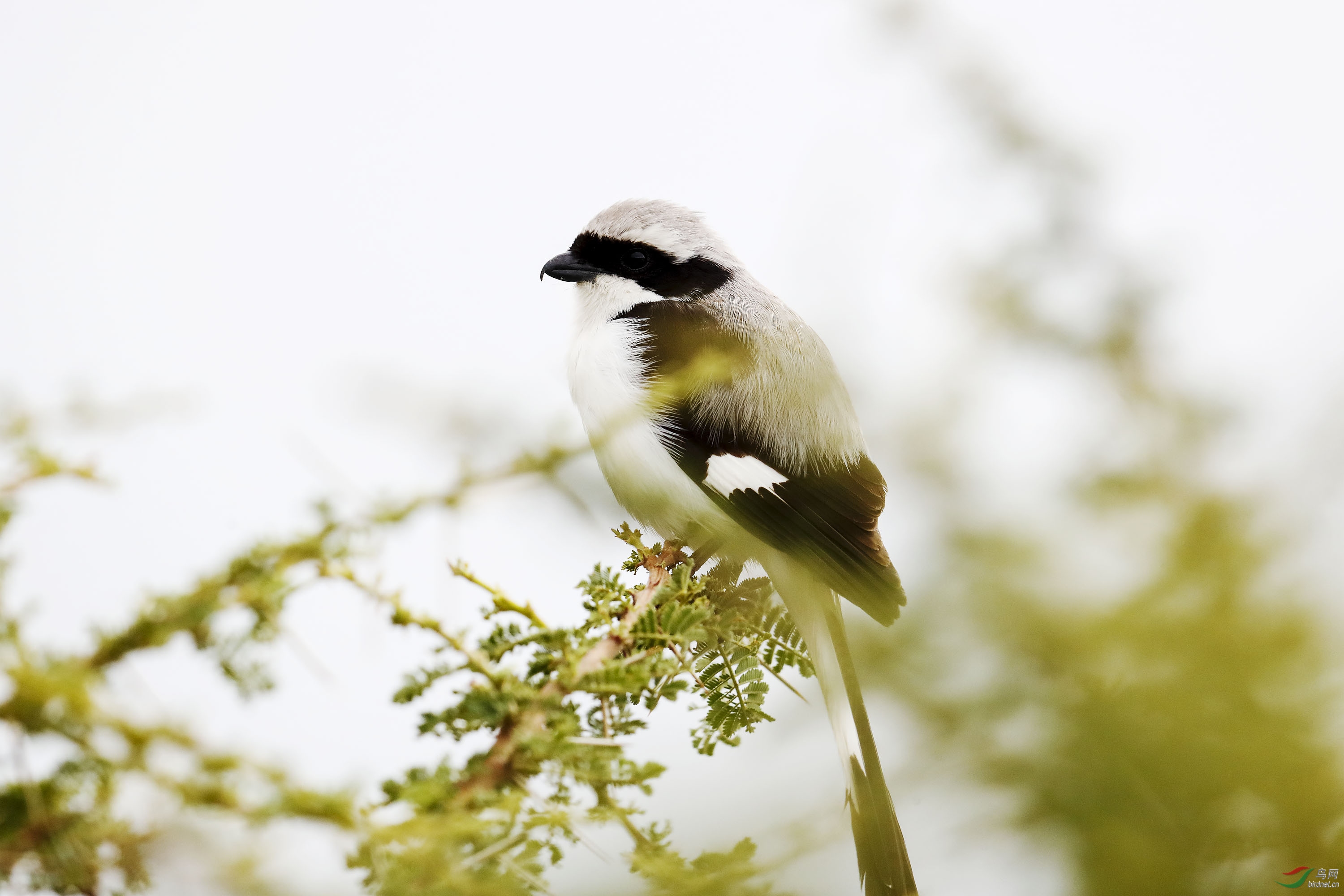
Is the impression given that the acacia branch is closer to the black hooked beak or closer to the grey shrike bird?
the grey shrike bird

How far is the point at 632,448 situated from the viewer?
2.12 meters

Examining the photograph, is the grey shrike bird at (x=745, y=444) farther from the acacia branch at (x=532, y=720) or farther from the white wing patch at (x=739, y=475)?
the acacia branch at (x=532, y=720)

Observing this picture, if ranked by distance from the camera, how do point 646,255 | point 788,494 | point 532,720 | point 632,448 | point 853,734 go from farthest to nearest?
point 646,255, point 632,448, point 788,494, point 853,734, point 532,720

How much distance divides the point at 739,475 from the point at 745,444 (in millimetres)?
86

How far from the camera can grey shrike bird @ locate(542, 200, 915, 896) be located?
1771 millimetres

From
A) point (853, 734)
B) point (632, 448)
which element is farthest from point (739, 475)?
point (853, 734)

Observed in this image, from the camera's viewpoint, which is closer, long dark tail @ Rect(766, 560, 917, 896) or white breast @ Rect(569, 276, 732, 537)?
long dark tail @ Rect(766, 560, 917, 896)

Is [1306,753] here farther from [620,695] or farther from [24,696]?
[24,696]

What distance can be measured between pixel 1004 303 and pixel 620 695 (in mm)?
577

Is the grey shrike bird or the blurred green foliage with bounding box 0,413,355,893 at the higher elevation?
the grey shrike bird

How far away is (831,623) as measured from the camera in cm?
176

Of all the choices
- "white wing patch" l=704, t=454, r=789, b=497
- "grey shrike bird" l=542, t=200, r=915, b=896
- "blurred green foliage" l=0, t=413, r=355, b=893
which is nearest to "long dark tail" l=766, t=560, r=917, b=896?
"grey shrike bird" l=542, t=200, r=915, b=896

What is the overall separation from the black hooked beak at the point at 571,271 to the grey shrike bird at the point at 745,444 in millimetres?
51

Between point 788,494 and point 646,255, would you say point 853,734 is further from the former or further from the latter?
point 646,255
